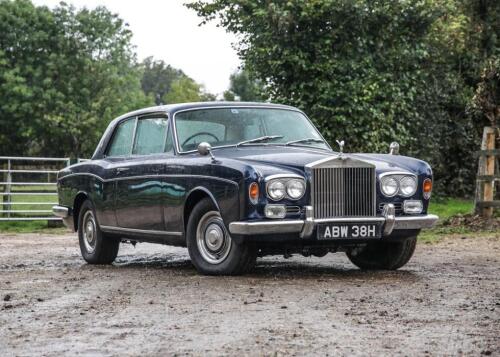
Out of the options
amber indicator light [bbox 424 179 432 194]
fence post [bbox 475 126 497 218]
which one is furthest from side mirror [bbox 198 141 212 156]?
fence post [bbox 475 126 497 218]

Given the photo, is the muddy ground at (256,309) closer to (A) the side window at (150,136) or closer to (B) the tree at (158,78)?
(A) the side window at (150,136)

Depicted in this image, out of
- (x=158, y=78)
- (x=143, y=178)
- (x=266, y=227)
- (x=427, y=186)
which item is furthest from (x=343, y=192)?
(x=158, y=78)

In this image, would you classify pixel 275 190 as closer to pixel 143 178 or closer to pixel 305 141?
pixel 305 141

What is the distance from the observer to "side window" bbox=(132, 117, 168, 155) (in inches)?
416

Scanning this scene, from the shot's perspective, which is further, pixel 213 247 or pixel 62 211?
pixel 62 211

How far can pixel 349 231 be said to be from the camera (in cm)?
905

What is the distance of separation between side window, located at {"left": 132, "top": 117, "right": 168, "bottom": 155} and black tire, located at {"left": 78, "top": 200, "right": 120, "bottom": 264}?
1.10 meters

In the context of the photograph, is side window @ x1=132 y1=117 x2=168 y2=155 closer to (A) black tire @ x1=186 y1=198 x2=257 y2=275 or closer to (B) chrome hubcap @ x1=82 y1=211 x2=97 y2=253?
(B) chrome hubcap @ x1=82 y1=211 x2=97 y2=253

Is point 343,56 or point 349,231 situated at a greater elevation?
point 343,56

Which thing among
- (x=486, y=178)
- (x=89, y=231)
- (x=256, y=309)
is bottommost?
(x=256, y=309)

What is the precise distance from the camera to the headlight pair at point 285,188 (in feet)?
29.0

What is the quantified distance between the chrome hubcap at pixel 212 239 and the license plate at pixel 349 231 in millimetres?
888

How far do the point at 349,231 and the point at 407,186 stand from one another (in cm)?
87

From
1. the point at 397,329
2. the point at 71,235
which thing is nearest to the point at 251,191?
the point at 397,329
